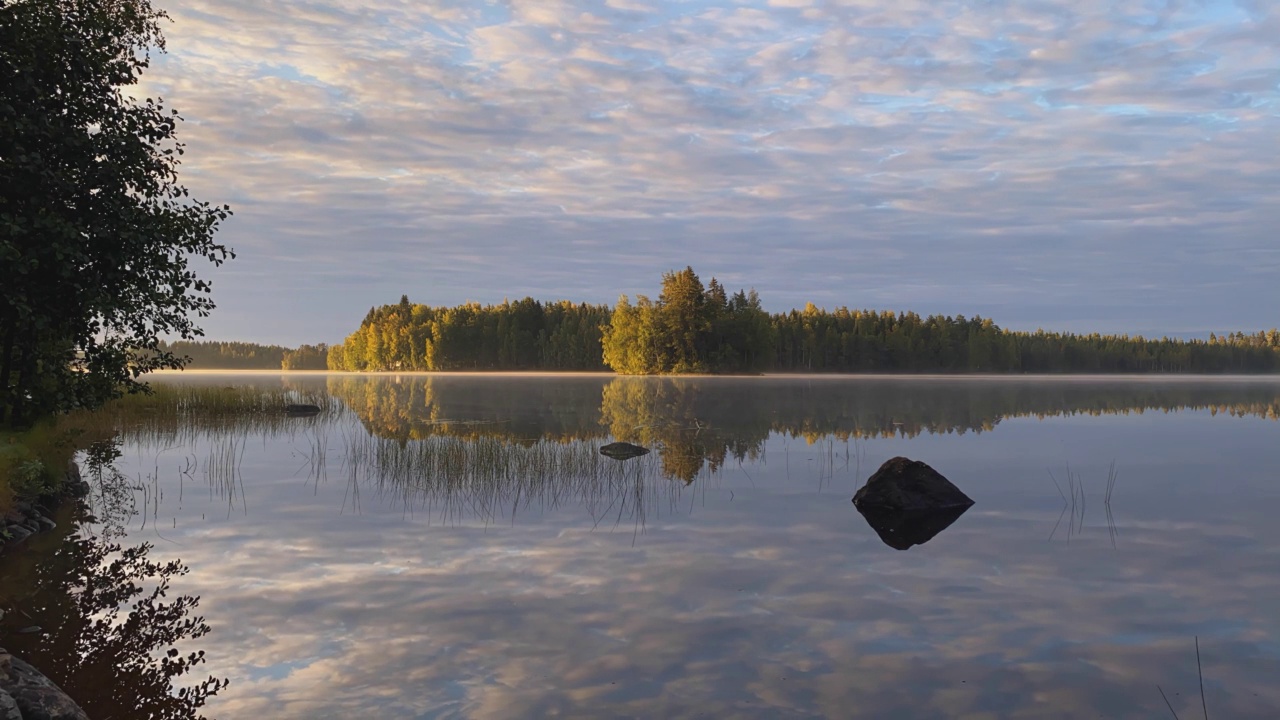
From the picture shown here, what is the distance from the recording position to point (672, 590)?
1053 centimetres

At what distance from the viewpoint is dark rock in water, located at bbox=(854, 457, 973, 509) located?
15961 millimetres

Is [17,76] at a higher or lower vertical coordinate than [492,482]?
higher

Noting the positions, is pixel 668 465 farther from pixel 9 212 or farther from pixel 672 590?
pixel 9 212

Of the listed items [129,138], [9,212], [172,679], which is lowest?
[172,679]

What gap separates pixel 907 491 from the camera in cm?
1608

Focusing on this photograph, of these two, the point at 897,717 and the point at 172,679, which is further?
the point at 172,679

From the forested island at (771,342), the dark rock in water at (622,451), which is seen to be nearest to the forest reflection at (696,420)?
the dark rock in water at (622,451)

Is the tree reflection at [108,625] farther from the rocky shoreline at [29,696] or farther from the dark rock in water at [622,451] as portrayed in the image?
the dark rock in water at [622,451]

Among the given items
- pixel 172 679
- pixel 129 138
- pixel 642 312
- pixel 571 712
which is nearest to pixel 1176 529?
pixel 571 712

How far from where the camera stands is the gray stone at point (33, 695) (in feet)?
20.5

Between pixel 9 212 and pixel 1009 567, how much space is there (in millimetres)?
14293

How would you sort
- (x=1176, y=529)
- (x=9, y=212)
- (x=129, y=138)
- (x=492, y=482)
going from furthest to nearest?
1. (x=492, y=482)
2. (x=1176, y=529)
3. (x=129, y=138)
4. (x=9, y=212)

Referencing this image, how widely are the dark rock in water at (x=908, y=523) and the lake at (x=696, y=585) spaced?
0.31 meters

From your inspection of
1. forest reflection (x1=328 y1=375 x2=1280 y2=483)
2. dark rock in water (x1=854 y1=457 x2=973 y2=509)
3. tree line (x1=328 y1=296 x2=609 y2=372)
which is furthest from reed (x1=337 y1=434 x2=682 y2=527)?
tree line (x1=328 y1=296 x2=609 y2=372)
